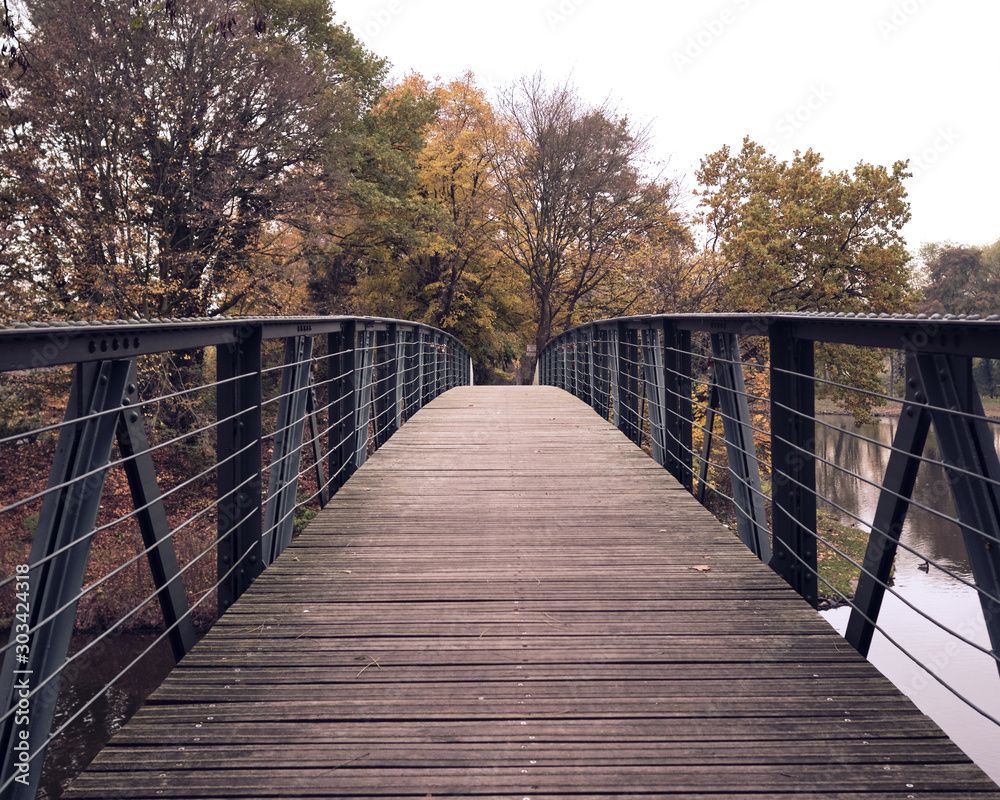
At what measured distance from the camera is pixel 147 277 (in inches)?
566

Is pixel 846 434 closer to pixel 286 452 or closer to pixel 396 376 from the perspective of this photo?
pixel 286 452

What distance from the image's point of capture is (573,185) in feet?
77.6

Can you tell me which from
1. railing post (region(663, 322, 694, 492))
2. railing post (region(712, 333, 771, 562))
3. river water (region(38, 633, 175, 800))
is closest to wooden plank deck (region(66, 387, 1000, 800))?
railing post (region(712, 333, 771, 562))

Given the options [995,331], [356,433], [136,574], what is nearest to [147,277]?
[136,574]

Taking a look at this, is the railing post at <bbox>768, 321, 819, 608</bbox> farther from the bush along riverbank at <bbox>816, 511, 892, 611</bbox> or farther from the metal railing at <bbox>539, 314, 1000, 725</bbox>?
the bush along riverbank at <bbox>816, 511, 892, 611</bbox>

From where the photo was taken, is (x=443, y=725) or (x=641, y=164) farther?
(x=641, y=164)

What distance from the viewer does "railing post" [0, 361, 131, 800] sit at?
5.58 feet

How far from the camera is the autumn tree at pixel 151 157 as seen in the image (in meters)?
13.1

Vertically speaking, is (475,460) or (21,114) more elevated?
(21,114)

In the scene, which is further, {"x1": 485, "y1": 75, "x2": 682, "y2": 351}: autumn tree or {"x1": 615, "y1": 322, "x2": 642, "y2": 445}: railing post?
{"x1": 485, "y1": 75, "x2": 682, "y2": 351}: autumn tree

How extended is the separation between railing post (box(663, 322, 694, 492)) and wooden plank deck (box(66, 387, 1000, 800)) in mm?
1220

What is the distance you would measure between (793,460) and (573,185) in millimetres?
21802

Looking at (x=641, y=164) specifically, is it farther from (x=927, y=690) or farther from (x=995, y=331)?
(x=995, y=331)

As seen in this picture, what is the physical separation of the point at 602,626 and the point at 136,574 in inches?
533
